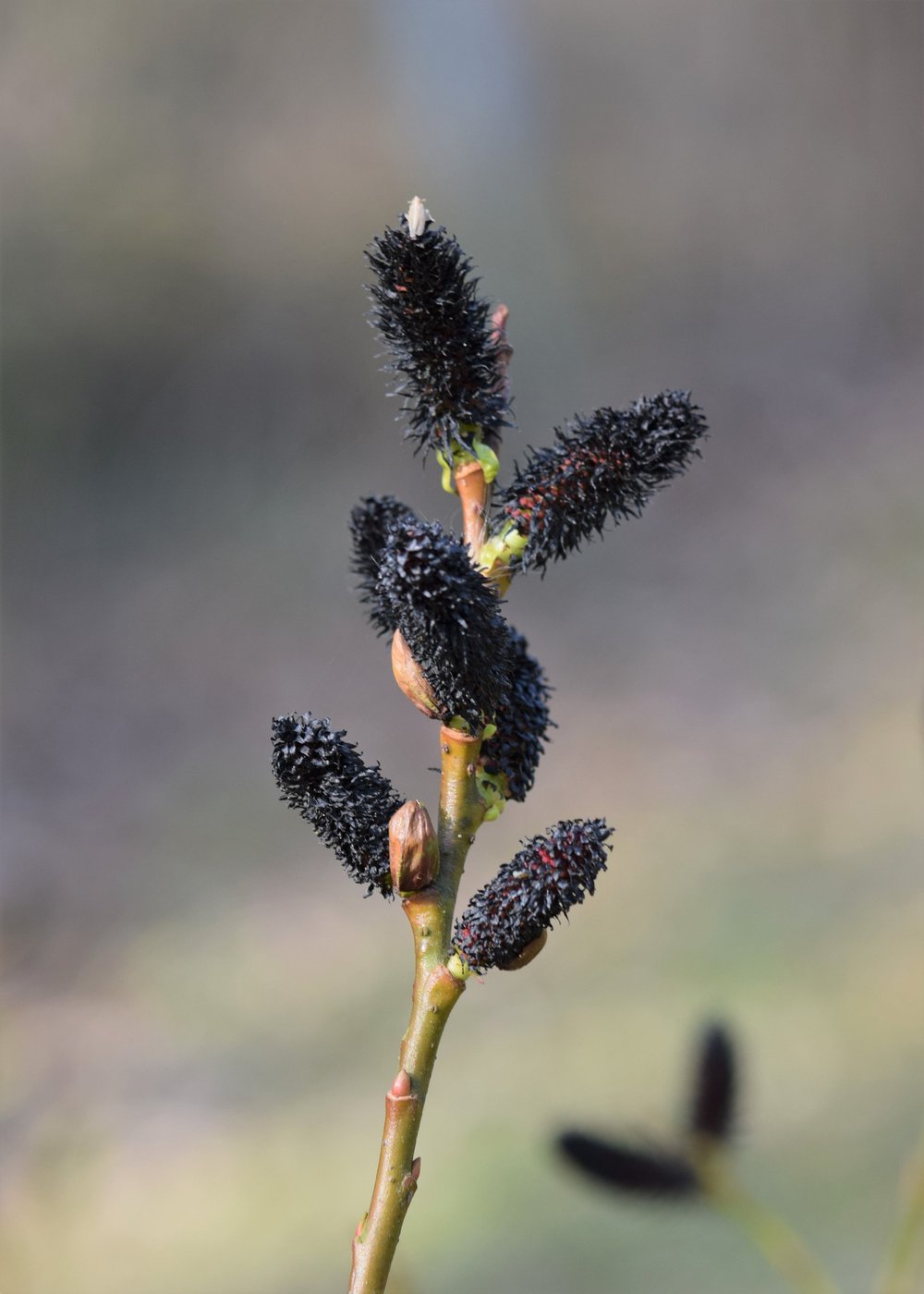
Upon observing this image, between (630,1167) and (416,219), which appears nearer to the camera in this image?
(416,219)

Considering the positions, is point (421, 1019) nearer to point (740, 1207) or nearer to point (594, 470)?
point (594, 470)

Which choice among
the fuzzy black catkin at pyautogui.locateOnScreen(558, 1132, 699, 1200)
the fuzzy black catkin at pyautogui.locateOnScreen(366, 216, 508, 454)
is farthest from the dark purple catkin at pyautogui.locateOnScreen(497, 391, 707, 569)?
the fuzzy black catkin at pyautogui.locateOnScreen(558, 1132, 699, 1200)

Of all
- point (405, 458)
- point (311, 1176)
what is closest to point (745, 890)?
point (311, 1176)

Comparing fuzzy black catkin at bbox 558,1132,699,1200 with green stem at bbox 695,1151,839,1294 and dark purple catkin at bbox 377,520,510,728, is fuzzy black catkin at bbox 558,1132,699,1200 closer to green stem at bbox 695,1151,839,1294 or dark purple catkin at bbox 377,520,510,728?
green stem at bbox 695,1151,839,1294

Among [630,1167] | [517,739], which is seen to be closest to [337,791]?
[517,739]

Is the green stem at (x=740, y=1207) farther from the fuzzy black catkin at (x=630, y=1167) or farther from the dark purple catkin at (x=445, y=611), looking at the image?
the dark purple catkin at (x=445, y=611)

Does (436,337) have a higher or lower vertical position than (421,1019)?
higher
